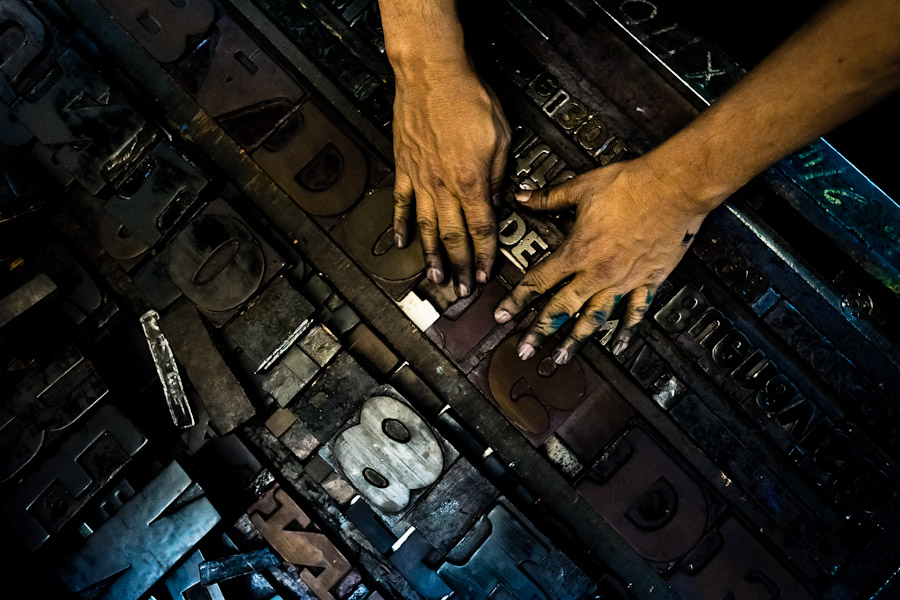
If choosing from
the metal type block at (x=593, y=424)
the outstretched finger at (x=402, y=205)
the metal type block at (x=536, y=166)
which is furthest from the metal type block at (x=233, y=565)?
the metal type block at (x=536, y=166)

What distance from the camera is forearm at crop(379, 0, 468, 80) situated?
7.49ft

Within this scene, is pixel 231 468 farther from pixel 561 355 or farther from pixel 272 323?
pixel 561 355

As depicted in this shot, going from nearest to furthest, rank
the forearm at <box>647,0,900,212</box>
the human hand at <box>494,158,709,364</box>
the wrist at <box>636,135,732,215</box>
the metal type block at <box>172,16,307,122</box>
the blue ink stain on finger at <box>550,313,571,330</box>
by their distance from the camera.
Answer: the forearm at <box>647,0,900,212</box> → the wrist at <box>636,135,732,215</box> → the human hand at <box>494,158,709,364</box> → the blue ink stain on finger at <box>550,313,571,330</box> → the metal type block at <box>172,16,307,122</box>

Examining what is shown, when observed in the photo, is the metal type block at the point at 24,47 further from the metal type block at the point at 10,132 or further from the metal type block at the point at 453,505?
the metal type block at the point at 453,505

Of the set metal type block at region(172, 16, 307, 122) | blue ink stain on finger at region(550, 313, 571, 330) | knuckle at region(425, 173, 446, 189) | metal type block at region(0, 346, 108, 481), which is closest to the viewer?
knuckle at region(425, 173, 446, 189)

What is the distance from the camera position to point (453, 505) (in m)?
2.51

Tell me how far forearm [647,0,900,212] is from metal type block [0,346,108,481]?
2814mm

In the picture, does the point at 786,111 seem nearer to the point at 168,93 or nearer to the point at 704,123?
the point at 704,123

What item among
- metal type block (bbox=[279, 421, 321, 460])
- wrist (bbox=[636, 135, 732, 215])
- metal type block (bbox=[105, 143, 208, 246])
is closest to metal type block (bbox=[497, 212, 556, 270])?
wrist (bbox=[636, 135, 732, 215])

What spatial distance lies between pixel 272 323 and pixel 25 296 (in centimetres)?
115

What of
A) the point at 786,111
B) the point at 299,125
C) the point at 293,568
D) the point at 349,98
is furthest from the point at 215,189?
the point at 786,111

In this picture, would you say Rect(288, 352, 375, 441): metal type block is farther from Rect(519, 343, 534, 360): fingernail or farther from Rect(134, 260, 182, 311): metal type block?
Rect(134, 260, 182, 311): metal type block

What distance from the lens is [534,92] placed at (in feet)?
8.80

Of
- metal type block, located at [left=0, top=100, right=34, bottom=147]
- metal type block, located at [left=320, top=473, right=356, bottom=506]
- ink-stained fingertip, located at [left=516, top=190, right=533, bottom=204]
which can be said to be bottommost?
metal type block, located at [left=320, top=473, right=356, bottom=506]
